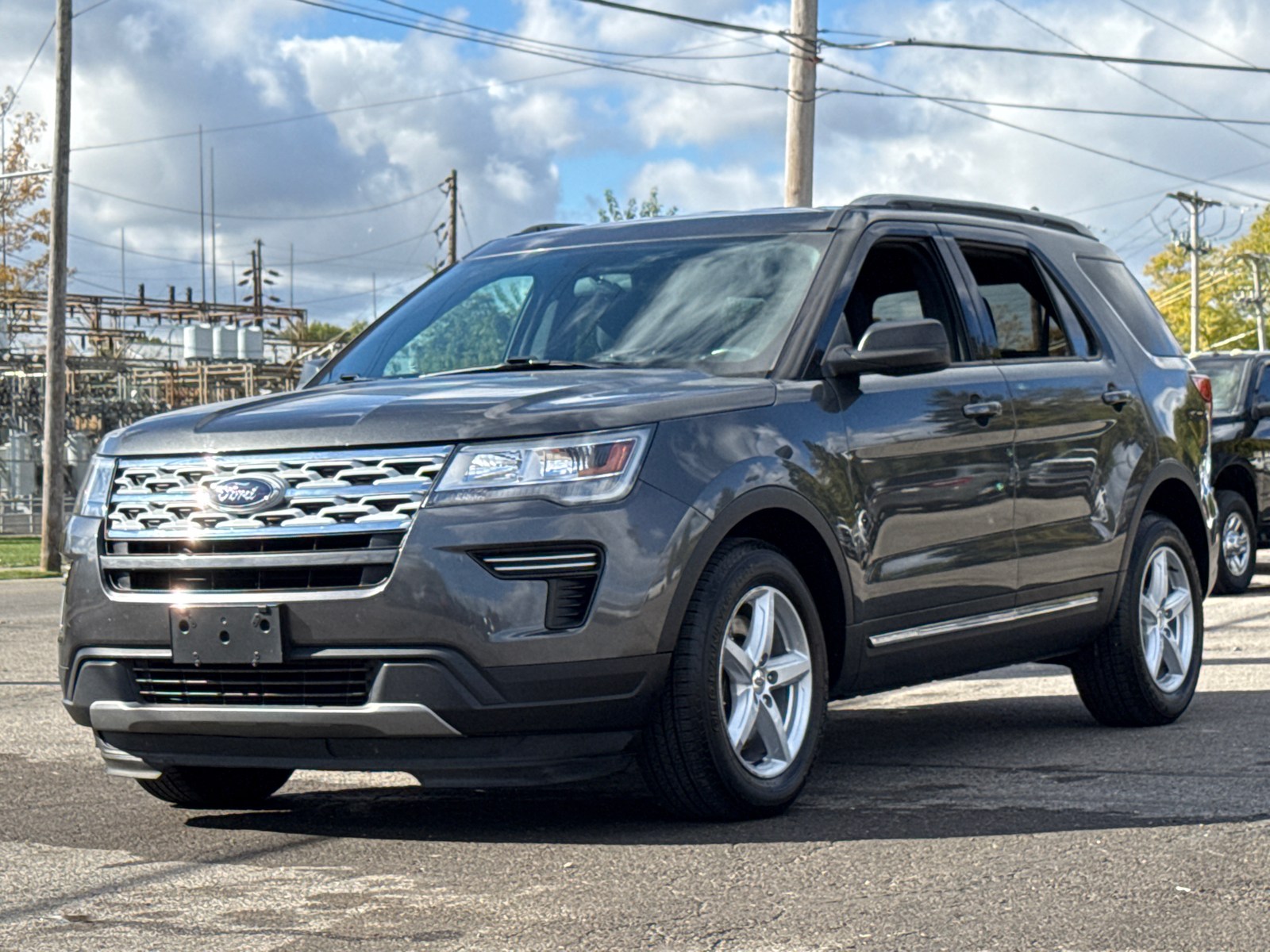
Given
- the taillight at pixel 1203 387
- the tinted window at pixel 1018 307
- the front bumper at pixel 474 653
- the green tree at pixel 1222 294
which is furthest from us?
the green tree at pixel 1222 294

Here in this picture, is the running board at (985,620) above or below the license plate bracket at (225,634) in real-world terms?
below

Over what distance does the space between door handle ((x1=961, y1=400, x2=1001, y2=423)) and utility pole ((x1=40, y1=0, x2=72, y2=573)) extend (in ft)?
64.3

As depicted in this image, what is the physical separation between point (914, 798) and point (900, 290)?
74.0 inches

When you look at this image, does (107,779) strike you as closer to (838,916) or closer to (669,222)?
(669,222)

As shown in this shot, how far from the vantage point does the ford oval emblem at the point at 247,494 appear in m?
4.78

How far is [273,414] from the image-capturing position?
4.98 metres

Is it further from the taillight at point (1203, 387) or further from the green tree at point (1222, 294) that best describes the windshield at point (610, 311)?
the green tree at point (1222, 294)

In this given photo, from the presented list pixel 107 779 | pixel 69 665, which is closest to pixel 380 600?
pixel 69 665

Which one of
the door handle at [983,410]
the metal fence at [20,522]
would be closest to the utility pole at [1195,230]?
the metal fence at [20,522]

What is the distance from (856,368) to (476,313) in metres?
1.53

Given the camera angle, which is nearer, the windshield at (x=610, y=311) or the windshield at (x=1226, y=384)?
the windshield at (x=610, y=311)

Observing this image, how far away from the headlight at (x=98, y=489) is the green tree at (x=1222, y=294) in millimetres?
99658

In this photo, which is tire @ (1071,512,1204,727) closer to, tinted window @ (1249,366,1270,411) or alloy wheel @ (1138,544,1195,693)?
alloy wheel @ (1138,544,1195,693)

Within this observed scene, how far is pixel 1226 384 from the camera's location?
15500mm
